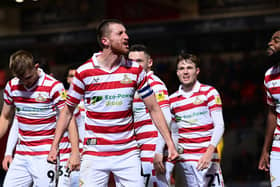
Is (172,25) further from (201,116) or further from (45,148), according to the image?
(45,148)

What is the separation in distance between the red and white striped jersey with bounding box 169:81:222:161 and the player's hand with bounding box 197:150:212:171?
61 centimetres

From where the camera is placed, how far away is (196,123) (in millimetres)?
8477

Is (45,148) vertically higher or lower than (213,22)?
lower

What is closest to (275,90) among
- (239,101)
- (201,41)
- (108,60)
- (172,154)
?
(172,154)

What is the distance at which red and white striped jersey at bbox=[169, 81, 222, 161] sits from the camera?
27.8ft

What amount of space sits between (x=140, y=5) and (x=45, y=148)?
27.0 feet

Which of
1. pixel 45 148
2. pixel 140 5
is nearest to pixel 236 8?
pixel 140 5

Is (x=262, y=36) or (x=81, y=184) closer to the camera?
(x=81, y=184)

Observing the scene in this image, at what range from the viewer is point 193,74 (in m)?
8.76

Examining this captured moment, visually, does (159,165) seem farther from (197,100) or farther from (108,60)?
(197,100)

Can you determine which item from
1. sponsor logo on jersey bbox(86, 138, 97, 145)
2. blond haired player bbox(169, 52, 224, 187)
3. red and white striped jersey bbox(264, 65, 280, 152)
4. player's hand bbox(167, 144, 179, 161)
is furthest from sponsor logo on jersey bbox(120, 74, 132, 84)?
blond haired player bbox(169, 52, 224, 187)

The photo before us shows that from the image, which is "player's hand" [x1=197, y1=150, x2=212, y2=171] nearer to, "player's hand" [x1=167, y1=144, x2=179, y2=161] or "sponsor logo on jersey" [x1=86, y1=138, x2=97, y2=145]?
"player's hand" [x1=167, y1=144, x2=179, y2=161]

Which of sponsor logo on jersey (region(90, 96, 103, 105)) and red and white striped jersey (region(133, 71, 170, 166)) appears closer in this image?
sponsor logo on jersey (region(90, 96, 103, 105))

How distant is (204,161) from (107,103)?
1912 millimetres
